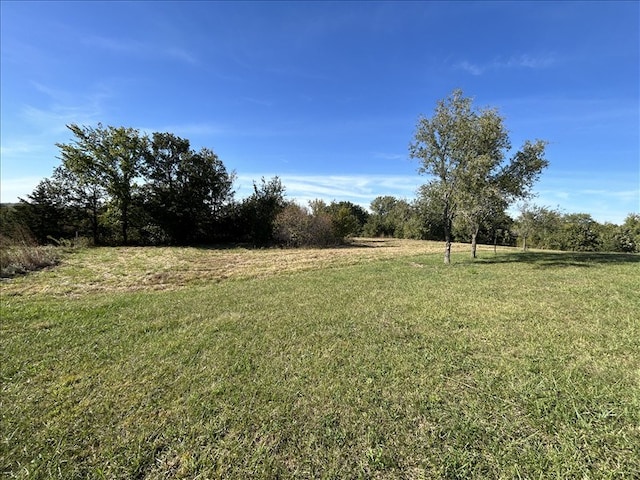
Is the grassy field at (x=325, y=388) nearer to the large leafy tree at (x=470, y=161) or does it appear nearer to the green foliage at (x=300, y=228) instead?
the large leafy tree at (x=470, y=161)

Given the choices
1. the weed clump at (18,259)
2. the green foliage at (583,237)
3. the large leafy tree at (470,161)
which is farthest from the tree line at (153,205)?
the green foliage at (583,237)

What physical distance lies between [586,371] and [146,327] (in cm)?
669

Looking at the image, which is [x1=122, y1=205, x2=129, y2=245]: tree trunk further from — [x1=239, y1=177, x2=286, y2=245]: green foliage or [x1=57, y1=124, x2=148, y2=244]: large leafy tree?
[x1=239, y1=177, x2=286, y2=245]: green foliage

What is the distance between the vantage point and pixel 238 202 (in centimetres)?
2605

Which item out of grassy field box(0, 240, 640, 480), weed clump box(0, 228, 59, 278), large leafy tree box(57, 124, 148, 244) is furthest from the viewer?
large leafy tree box(57, 124, 148, 244)

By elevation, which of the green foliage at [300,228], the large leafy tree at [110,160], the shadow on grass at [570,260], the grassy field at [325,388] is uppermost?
the large leafy tree at [110,160]

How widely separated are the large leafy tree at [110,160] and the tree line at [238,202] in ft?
0.23

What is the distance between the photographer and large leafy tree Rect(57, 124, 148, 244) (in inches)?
770

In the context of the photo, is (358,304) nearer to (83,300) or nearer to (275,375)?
(275,375)

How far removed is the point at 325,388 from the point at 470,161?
1091 cm

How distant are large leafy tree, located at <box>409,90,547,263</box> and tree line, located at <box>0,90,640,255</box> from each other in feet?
0.13

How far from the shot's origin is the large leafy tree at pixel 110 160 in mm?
19562

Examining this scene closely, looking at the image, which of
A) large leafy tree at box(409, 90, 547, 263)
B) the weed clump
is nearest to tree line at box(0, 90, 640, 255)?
large leafy tree at box(409, 90, 547, 263)

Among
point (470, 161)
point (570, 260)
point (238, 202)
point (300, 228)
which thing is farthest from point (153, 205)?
point (570, 260)
